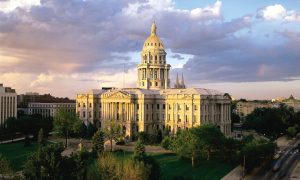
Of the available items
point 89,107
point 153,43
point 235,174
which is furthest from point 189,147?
point 153,43

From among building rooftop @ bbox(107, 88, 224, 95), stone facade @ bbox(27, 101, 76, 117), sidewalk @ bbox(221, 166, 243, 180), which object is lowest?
sidewalk @ bbox(221, 166, 243, 180)

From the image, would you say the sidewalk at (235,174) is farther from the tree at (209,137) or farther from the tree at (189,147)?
the tree at (189,147)

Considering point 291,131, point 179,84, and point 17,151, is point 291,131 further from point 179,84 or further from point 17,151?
point 17,151

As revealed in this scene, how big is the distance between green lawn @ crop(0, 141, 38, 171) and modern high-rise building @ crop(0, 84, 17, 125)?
3311cm

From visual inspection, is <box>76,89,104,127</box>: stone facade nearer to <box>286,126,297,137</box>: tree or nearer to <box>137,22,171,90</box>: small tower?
<box>137,22,171,90</box>: small tower

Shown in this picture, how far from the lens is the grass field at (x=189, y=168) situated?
69125 millimetres

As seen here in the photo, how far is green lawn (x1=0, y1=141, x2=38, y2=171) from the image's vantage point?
7638 centimetres

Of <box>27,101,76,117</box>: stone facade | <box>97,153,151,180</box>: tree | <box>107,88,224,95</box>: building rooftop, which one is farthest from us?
<box>27,101,76,117</box>: stone facade

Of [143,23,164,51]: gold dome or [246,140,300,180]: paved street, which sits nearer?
[246,140,300,180]: paved street

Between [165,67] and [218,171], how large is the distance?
63783 millimetres

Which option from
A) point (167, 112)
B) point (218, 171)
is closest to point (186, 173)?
point (218, 171)

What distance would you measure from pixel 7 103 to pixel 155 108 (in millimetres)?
46467

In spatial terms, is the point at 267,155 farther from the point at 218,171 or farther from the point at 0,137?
the point at 0,137

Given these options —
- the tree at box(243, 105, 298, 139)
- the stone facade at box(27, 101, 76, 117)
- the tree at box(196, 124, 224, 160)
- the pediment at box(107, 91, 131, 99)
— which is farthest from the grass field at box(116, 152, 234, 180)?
the stone facade at box(27, 101, 76, 117)
